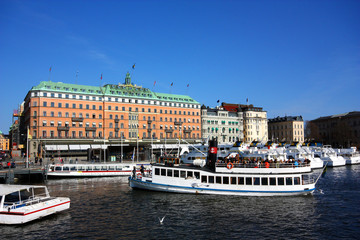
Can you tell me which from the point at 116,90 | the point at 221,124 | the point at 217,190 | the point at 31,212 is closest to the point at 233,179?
the point at 217,190

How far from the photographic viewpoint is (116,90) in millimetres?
109188

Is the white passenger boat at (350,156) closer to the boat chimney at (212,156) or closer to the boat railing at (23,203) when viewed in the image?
the boat chimney at (212,156)

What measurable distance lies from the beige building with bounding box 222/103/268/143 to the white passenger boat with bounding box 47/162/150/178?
298 ft

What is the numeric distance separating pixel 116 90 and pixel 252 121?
2766 inches

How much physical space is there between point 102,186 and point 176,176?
1415cm

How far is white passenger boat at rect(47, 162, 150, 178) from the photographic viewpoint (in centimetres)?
5764

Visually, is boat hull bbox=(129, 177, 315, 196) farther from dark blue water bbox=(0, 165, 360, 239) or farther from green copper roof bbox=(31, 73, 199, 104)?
green copper roof bbox=(31, 73, 199, 104)

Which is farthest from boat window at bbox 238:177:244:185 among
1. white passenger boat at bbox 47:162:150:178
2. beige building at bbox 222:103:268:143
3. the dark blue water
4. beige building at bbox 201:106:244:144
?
beige building at bbox 222:103:268:143

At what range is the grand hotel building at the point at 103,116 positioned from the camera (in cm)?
9244

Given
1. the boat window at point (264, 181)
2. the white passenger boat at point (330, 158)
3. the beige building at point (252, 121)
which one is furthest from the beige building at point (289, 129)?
the boat window at point (264, 181)

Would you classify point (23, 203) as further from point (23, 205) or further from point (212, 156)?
point (212, 156)

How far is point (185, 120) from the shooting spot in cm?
12231

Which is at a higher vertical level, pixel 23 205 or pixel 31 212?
pixel 23 205

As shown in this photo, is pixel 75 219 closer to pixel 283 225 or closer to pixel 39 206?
pixel 39 206
